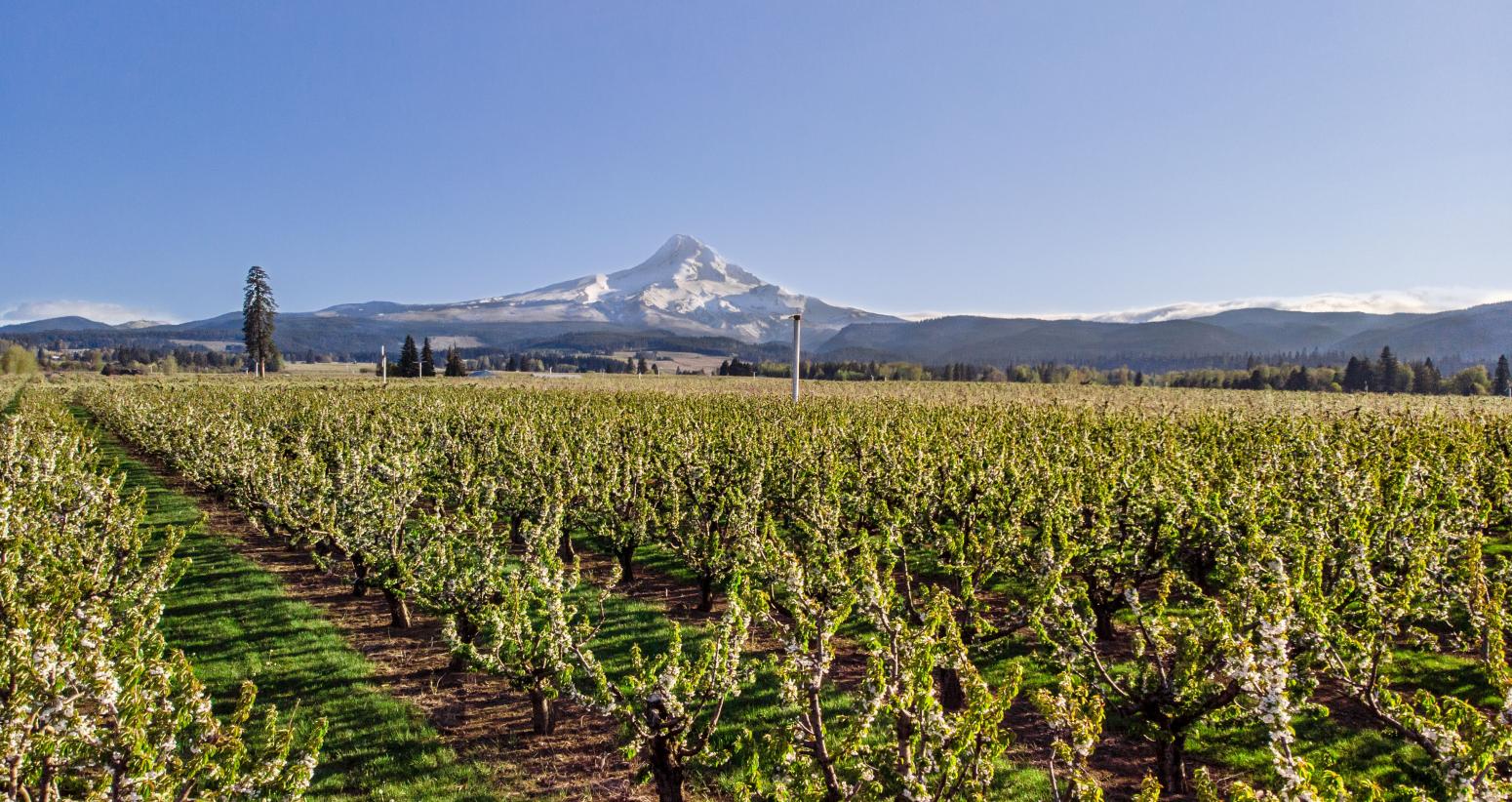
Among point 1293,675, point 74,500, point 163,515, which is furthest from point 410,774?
point 163,515

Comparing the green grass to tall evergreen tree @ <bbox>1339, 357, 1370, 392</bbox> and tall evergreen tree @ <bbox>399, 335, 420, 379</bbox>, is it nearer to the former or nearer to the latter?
tall evergreen tree @ <bbox>399, 335, 420, 379</bbox>

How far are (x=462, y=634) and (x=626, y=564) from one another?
4.31 meters

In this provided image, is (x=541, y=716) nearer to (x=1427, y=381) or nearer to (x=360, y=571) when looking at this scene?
(x=360, y=571)

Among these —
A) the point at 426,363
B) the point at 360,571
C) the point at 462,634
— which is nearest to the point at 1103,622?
the point at 462,634

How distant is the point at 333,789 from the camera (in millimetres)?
7605

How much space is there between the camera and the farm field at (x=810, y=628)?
17.2ft

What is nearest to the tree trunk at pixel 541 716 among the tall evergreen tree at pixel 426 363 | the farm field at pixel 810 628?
the farm field at pixel 810 628

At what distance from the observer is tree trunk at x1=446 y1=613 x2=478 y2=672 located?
9.95 metres

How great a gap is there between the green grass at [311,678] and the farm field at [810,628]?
2.2 inches

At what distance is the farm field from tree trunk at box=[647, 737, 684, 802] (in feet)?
0.10

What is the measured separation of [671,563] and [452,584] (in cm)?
682

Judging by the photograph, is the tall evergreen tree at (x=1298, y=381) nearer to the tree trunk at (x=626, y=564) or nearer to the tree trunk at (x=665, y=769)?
the tree trunk at (x=626, y=564)

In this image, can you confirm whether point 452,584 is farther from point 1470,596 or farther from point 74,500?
point 1470,596

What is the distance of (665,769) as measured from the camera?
6.48 meters
